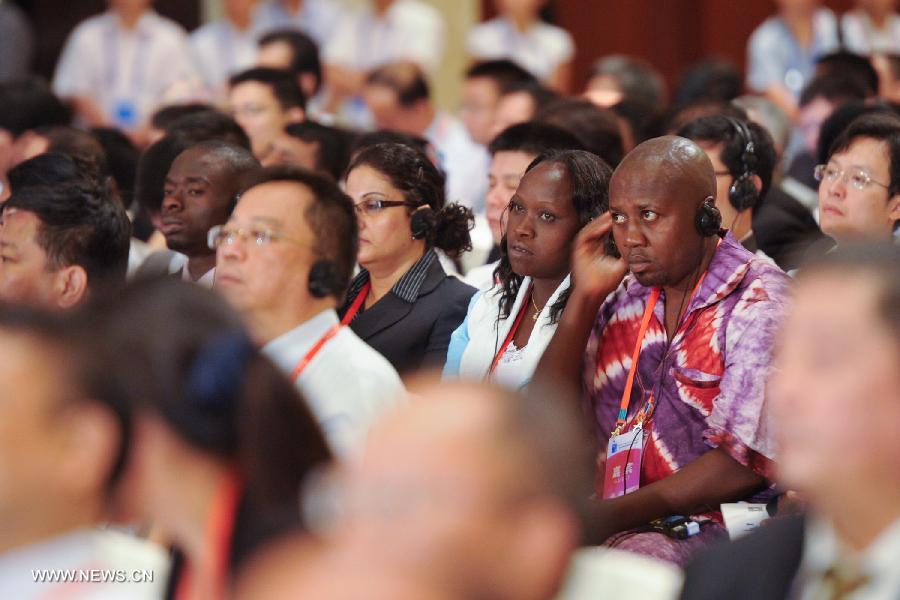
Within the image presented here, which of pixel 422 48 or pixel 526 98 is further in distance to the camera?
pixel 422 48

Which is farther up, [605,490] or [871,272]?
[871,272]

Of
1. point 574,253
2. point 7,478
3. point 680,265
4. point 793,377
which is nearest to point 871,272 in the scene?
point 793,377

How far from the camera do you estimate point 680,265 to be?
8.95 ft

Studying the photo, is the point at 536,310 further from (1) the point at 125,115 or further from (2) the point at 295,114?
(1) the point at 125,115

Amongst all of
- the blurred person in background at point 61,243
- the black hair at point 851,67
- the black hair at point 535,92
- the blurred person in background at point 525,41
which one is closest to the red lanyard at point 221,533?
the blurred person in background at point 61,243

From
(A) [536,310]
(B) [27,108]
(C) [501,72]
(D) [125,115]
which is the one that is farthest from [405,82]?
(A) [536,310]

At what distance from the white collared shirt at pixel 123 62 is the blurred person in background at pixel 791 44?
9.23ft

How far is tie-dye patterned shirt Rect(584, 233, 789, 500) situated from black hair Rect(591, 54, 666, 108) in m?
3.32

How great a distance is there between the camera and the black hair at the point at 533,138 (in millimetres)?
3631

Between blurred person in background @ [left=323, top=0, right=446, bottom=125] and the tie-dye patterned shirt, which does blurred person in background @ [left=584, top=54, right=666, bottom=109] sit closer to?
blurred person in background @ [left=323, top=0, right=446, bottom=125]

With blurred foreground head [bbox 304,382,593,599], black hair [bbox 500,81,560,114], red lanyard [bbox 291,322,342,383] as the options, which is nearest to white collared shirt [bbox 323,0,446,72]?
black hair [bbox 500,81,560,114]

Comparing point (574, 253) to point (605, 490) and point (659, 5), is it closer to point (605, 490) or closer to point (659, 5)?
point (605, 490)

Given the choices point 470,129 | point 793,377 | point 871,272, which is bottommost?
point 470,129

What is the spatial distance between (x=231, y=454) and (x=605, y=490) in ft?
4.57
